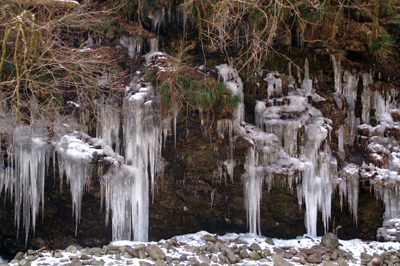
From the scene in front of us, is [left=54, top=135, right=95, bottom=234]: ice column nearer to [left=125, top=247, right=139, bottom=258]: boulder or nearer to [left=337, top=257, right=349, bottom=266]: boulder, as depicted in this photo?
[left=125, top=247, right=139, bottom=258]: boulder

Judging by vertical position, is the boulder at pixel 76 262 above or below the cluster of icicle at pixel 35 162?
below

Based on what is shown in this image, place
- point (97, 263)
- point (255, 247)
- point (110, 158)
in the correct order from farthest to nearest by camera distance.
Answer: point (110, 158), point (255, 247), point (97, 263)

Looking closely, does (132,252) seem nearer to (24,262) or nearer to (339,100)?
(24,262)

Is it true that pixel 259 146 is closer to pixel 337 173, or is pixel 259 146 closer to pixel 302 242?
pixel 337 173

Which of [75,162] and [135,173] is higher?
[75,162]

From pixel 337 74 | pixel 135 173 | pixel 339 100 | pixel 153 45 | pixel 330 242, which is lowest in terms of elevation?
pixel 330 242

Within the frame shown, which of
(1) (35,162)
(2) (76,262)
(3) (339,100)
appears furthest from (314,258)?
(1) (35,162)

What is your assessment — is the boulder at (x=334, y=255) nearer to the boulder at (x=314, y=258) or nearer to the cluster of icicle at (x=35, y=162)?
the boulder at (x=314, y=258)

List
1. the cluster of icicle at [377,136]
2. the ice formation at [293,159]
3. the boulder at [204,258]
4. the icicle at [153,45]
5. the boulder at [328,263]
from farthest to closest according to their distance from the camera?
the icicle at [153,45]
the cluster of icicle at [377,136]
the ice formation at [293,159]
the boulder at [328,263]
the boulder at [204,258]

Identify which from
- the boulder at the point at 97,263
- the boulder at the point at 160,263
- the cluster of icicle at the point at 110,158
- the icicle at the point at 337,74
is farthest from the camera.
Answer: the icicle at the point at 337,74

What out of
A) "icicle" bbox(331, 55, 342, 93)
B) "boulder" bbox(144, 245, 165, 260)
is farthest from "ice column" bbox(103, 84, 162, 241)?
"icicle" bbox(331, 55, 342, 93)

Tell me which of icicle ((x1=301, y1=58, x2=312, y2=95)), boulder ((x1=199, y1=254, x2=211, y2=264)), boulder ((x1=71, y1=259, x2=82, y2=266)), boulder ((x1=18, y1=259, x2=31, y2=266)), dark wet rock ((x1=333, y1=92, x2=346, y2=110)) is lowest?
boulder ((x1=199, y1=254, x2=211, y2=264))

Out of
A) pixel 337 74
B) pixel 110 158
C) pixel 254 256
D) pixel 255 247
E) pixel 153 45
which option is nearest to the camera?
pixel 254 256

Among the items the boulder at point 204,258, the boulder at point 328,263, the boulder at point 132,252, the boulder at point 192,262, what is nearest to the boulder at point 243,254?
the boulder at point 204,258
